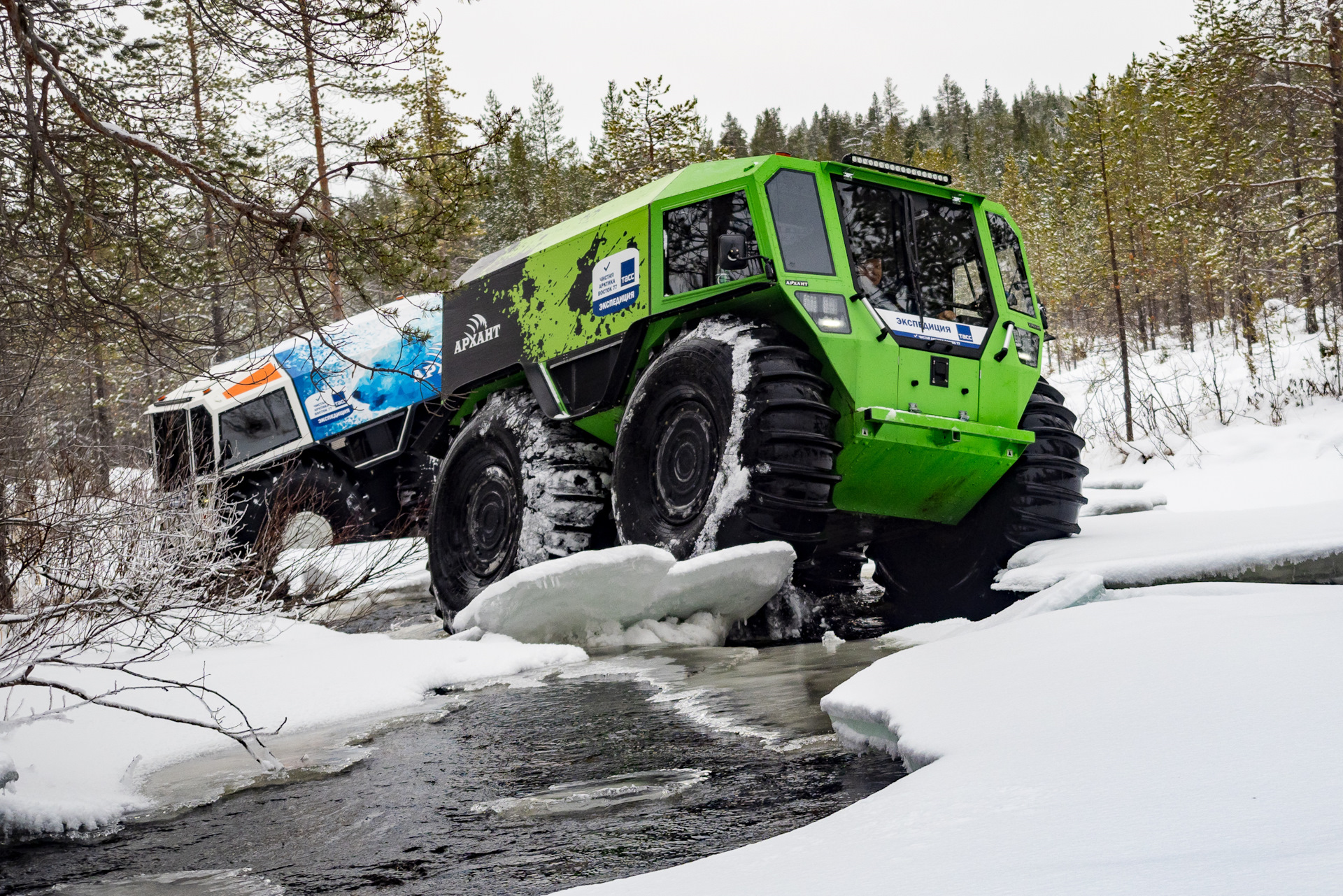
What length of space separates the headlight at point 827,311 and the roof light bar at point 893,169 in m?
1.12

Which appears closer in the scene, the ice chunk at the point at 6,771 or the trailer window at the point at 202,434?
the ice chunk at the point at 6,771

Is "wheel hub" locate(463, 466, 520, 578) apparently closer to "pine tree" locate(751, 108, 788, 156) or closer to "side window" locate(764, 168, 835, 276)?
"side window" locate(764, 168, 835, 276)

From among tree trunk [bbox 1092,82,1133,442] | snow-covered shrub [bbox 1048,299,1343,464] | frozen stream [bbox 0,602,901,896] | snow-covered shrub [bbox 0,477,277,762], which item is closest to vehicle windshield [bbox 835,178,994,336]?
frozen stream [bbox 0,602,901,896]

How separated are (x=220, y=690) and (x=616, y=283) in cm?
434

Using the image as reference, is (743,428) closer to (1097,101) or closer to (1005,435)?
(1005,435)

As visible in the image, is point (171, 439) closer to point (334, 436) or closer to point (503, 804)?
point (334, 436)

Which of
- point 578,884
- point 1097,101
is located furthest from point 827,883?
point 1097,101

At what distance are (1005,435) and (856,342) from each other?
128cm

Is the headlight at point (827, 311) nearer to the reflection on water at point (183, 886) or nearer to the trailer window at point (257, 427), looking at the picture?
the reflection on water at point (183, 886)

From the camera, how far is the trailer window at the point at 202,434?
14758mm

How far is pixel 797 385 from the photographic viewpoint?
23.5 ft

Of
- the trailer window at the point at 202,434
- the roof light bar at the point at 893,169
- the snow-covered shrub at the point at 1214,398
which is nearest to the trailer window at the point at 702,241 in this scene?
the roof light bar at the point at 893,169

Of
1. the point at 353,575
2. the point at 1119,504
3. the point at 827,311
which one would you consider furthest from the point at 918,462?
the point at 353,575

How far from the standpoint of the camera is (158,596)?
19.6 feet
